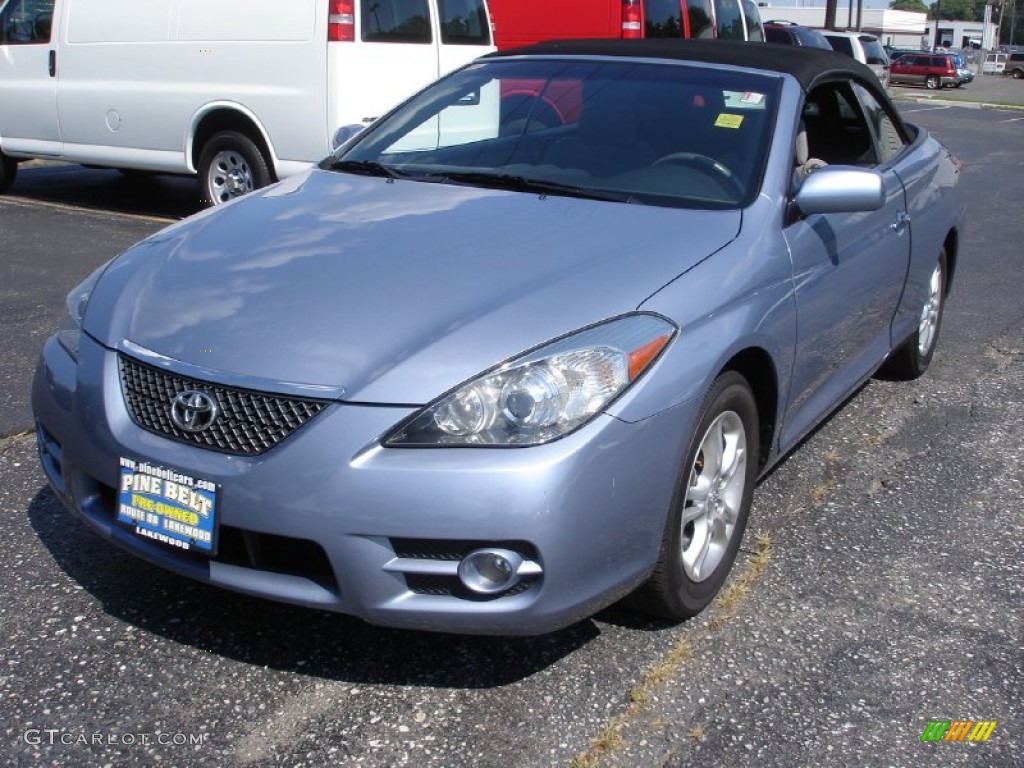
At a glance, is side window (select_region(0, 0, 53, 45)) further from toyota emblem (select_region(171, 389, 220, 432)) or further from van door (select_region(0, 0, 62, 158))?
toyota emblem (select_region(171, 389, 220, 432))

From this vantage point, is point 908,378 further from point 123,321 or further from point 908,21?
point 908,21

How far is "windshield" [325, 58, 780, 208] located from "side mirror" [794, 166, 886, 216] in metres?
0.16

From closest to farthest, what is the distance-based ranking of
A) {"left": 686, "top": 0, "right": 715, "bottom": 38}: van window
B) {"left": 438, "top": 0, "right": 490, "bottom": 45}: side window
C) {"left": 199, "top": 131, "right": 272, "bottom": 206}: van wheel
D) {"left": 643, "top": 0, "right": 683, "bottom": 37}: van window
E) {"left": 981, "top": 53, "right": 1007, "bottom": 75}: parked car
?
{"left": 199, "top": 131, "right": 272, "bottom": 206}: van wheel < {"left": 438, "top": 0, "right": 490, "bottom": 45}: side window < {"left": 643, "top": 0, "right": 683, "bottom": 37}: van window < {"left": 686, "top": 0, "right": 715, "bottom": 38}: van window < {"left": 981, "top": 53, "right": 1007, "bottom": 75}: parked car

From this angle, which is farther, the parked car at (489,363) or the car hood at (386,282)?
the car hood at (386,282)

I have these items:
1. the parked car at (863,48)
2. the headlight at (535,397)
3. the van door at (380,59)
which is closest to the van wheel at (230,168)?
the van door at (380,59)

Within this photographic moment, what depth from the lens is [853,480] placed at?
4.45 metres

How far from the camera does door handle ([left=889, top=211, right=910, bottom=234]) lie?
4.64 metres

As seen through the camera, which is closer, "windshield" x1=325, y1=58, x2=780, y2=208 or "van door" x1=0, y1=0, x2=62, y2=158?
"windshield" x1=325, y1=58, x2=780, y2=208

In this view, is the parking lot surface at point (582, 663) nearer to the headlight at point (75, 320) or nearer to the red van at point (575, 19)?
the headlight at point (75, 320)

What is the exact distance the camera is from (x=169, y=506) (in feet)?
9.35

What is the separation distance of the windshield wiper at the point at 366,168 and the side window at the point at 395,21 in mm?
4127

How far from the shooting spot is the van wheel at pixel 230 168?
8.58m

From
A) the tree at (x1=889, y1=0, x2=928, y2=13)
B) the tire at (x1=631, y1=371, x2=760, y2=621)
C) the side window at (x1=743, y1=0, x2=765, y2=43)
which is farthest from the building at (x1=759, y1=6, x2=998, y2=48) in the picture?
the tire at (x1=631, y1=371, x2=760, y2=621)

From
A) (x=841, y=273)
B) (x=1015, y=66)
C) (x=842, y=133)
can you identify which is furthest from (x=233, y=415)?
(x=1015, y=66)
